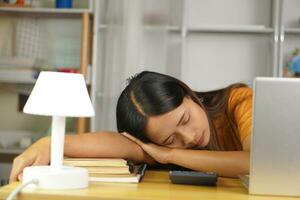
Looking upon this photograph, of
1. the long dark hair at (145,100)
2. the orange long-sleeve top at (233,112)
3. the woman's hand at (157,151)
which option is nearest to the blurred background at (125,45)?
the orange long-sleeve top at (233,112)

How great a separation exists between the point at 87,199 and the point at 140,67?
1889 millimetres

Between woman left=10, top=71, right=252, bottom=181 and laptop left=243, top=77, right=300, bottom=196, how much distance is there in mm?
268

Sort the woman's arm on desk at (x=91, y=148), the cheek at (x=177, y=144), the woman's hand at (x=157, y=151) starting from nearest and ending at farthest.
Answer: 1. the woman's arm on desk at (x=91, y=148)
2. the woman's hand at (x=157, y=151)
3. the cheek at (x=177, y=144)

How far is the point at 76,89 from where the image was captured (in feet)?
2.66

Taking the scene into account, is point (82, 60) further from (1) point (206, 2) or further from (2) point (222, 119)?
(2) point (222, 119)

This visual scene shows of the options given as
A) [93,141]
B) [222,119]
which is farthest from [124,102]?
[222,119]

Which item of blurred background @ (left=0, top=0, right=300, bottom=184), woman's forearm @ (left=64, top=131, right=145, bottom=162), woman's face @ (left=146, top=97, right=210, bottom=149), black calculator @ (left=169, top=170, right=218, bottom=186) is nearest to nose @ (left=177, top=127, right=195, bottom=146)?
woman's face @ (left=146, top=97, right=210, bottom=149)

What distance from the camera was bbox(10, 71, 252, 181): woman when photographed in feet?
3.56

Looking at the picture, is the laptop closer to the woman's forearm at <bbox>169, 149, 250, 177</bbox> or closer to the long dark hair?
the woman's forearm at <bbox>169, 149, 250, 177</bbox>

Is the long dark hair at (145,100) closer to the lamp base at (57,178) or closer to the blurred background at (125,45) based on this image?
the lamp base at (57,178)

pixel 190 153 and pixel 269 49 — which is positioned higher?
pixel 269 49

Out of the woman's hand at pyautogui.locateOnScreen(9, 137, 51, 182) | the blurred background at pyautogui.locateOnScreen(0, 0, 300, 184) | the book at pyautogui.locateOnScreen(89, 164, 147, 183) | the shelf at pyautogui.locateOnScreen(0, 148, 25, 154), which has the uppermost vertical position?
the blurred background at pyautogui.locateOnScreen(0, 0, 300, 184)

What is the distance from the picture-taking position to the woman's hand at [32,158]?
0.94 meters

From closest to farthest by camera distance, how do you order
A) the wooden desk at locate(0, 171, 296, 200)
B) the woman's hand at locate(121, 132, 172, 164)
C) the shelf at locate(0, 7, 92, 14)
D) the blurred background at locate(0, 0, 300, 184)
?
the wooden desk at locate(0, 171, 296, 200) < the woman's hand at locate(121, 132, 172, 164) < the blurred background at locate(0, 0, 300, 184) < the shelf at locate(0, 7, 92, 14)
